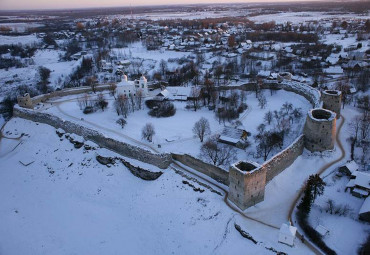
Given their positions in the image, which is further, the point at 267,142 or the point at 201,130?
the point at 201,130

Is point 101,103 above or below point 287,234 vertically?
above

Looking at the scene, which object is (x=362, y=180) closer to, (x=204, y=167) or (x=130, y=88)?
(x=204, y=167)

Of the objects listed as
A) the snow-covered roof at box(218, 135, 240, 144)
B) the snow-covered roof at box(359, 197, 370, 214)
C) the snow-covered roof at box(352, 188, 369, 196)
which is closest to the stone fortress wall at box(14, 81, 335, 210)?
the snow-covered roof at box(218, 135, 240, 144)

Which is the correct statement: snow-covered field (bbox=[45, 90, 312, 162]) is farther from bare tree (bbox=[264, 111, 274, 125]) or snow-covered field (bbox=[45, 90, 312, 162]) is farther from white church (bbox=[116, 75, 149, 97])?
white church (bbox=[116, 75, 149, 97])

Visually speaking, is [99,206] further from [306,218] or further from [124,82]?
[124,82]

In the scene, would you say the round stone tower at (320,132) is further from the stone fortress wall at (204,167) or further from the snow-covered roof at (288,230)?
the snow-covered roof at (288,230)

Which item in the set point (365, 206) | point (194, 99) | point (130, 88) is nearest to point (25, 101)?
point (130, 88)
